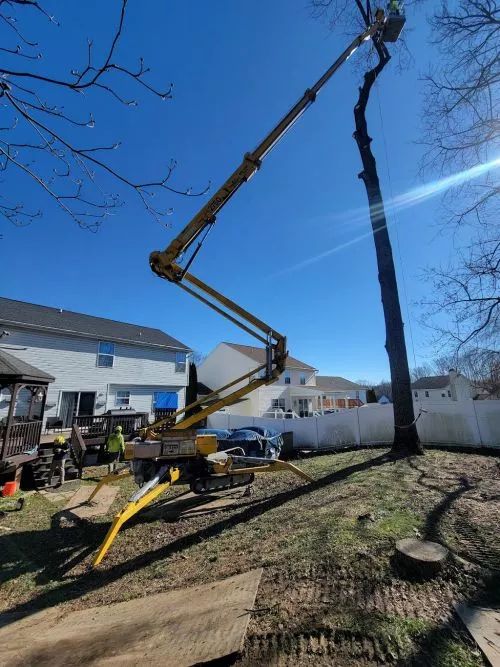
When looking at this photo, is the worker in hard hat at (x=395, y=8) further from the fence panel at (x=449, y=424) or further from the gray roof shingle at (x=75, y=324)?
the gray roof shingle at (x=75, y=324)

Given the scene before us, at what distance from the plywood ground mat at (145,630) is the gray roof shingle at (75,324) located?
57.7 ft

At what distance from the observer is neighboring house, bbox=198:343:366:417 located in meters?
32.1

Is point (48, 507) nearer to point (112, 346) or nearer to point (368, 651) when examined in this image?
point (368, 651)

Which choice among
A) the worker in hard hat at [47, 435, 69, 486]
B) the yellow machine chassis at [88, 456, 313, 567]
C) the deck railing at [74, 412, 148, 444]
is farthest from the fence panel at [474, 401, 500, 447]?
the deck railing at [74, 412, 148, 444]

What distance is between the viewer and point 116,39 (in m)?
2.15

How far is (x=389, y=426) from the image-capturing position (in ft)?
44.3

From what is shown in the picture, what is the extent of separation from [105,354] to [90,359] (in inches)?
38.3

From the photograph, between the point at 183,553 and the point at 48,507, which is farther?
the point at 48,507

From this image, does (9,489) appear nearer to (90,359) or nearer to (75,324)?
(90,359)

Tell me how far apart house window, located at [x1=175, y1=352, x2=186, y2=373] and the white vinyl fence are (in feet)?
32.9

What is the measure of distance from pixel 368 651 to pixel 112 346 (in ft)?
70.9

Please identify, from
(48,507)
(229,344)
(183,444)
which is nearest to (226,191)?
(183,444)

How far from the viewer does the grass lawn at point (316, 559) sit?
2.61 meters

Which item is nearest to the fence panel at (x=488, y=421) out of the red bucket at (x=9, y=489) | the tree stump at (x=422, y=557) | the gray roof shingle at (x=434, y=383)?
the tree stump at (x=422, y=557)
